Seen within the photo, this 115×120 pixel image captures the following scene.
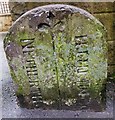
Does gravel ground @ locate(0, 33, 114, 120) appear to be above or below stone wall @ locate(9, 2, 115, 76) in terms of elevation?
below

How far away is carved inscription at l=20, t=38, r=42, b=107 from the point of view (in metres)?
1.59

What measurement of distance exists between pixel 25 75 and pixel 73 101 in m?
0.32

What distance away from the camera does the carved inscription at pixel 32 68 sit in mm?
1589

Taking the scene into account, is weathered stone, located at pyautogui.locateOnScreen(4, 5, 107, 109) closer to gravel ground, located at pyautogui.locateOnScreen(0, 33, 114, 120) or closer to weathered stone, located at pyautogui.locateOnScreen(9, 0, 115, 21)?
gravel ground, located at pyautogui.locateOnScreen(0, 33, 114, 120)

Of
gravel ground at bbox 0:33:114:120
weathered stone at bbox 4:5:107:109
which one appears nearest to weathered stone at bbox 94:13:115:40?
weathered stone at bbox 4:5:107:109

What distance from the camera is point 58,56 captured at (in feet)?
5.27

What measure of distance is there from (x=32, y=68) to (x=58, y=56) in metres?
0.17

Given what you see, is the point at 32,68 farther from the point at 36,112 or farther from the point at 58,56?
the point at 36,112

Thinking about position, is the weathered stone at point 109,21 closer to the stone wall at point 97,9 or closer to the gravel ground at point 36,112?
the stone wall at point 97,9

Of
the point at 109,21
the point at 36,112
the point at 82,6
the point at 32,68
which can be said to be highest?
the point at 82,6

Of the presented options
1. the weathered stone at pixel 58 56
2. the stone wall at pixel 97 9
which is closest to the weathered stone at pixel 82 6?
the stone wall at pixel 97 9

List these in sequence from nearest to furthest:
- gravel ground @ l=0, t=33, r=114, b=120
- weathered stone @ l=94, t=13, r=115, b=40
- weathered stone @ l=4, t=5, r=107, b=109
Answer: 1. weathered stone @ l=4, t=5, r=107, b=109
2. gravel ground @ l=0, t=33, r=114, b=120
3. weathered stone @ l=94, t=13, r=115, b=40

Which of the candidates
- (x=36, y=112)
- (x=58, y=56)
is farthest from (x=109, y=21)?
Answer: (x=36, y=112)

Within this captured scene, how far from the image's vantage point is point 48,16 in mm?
1502
